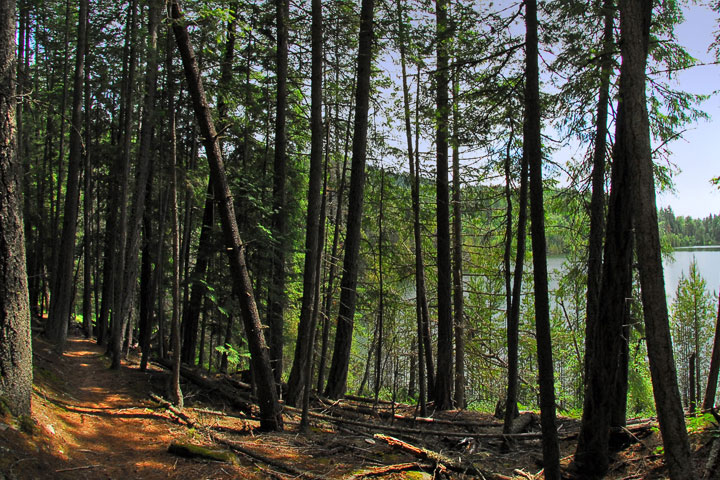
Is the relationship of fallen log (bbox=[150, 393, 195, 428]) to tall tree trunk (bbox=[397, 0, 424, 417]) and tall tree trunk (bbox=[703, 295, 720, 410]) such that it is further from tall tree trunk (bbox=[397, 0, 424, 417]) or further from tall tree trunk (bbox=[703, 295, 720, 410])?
tall tree trunk (bbox=[703, 295, 720, 410])

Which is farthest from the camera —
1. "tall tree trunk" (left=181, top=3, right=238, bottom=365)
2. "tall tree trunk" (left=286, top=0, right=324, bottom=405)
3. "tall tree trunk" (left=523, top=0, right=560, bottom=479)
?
"tall tree trunk" (left=181, top=3, right=238, bottom=365)

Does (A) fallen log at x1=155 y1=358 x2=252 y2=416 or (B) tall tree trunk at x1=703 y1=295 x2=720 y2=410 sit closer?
(B) tall tree trunk at x1=703 y1=295 x2=720 y2=410

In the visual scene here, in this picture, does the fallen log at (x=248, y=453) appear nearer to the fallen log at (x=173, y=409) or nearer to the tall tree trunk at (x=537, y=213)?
the fallen log at (x=173, y=409)

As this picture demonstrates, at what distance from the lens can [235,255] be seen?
6.98 meters

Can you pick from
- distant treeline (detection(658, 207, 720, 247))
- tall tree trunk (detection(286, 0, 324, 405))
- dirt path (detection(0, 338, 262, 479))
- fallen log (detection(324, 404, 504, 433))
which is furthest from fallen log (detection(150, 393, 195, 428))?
distant treeline (detection(658, 207, 720, 247))

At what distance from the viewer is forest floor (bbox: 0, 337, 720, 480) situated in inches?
197

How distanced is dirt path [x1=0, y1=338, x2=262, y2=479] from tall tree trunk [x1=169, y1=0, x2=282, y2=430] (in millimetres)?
1155

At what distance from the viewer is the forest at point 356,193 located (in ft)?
16.4

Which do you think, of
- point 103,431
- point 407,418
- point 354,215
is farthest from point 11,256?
point 407,418

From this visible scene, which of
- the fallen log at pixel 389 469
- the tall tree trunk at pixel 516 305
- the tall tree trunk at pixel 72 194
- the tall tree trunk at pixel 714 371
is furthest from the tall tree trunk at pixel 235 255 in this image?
the tall tree trunk at pixel 72 194

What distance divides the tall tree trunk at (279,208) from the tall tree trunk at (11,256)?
4856 mm

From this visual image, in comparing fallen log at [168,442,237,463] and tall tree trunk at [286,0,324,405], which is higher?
tall tree trunk at [286,0,324,405]

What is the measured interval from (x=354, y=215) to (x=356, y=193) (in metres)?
0.49

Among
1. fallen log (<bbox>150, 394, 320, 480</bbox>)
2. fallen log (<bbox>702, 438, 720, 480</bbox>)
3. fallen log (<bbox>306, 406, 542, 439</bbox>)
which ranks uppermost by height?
fallen log (<bbox>702, 438, 720, 480</bbox>)
